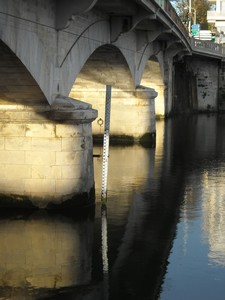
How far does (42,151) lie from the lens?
16172 mm

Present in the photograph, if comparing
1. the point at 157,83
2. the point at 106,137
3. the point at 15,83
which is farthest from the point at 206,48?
the point at 15,83

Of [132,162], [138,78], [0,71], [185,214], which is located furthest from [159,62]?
[0,71]

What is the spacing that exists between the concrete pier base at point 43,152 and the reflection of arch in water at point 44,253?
2.47 ft

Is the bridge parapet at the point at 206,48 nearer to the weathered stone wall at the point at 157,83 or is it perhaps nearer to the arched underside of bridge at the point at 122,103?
the weathered stone wall at the point at 157,83

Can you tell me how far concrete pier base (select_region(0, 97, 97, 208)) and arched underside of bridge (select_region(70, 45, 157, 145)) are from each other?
46.9 ft

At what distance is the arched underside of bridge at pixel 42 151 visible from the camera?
16.0 metres

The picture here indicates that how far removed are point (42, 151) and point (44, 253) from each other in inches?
137

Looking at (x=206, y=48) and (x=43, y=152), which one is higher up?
(x=206, y=48)

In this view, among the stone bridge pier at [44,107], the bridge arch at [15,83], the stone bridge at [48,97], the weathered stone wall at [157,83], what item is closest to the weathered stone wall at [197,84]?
the weathered stone wall at [157,83]

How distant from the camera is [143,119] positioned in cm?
3216

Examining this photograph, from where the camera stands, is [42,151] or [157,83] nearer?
[42,151]

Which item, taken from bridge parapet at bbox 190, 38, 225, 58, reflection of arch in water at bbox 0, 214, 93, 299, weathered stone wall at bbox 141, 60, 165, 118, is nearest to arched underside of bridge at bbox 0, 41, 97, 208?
reflection of arch in water at bbox 0, 214, 93, 299

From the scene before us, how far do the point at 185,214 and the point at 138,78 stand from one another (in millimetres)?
16543

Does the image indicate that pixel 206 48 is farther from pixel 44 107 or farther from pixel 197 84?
pixel 44 107
